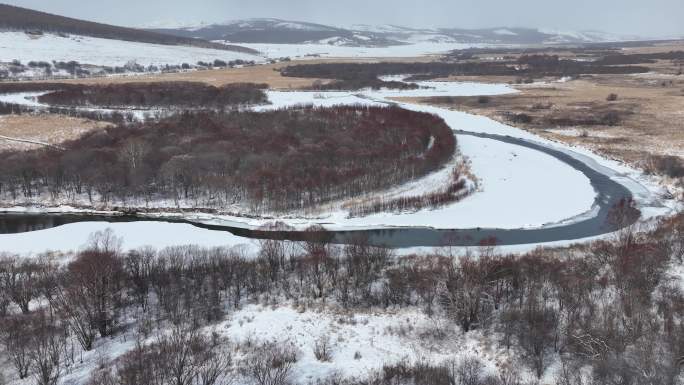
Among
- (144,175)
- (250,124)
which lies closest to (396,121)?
(250,124)

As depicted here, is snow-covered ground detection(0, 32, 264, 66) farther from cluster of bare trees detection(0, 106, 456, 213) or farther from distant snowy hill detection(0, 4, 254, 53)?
cluster of bare trees detection(0, 106, 456, 213)

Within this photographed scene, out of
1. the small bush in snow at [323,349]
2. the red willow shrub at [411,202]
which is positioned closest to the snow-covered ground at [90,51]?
the red willow shrub at [411,202]

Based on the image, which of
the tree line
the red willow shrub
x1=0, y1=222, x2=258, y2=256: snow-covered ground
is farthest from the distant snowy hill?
the red willow shrub

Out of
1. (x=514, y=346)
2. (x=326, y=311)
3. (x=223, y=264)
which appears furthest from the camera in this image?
(x=223, y=264)

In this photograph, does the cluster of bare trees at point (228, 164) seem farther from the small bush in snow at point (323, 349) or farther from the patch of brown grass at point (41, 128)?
the small bush in snow at point (323, 349)

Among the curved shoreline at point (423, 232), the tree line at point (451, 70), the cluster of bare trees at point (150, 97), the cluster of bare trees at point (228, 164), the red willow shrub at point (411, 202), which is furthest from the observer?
the tree line at point (451, 70)

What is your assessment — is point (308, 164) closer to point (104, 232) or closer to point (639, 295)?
point (104, 232)

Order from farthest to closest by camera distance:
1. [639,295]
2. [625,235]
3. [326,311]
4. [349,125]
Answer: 1. [349,125]
2. [625,235]
3. [326,311]
4. [639,295]
